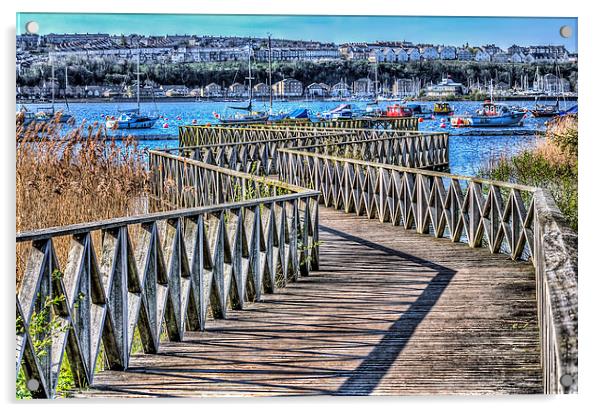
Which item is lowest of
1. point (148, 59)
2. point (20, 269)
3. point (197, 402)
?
point (197, 402)

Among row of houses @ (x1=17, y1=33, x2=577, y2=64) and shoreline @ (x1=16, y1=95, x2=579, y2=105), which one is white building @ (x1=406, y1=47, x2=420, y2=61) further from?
shoreline @ (x1=16, y1=95, x2=579, y2=105)

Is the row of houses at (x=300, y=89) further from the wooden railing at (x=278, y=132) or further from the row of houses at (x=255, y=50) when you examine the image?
the wooden railing at (x=278, y=132)

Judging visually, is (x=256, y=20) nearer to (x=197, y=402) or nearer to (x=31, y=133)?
(x=31, y=133)

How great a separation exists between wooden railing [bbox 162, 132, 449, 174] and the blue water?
1.48 m

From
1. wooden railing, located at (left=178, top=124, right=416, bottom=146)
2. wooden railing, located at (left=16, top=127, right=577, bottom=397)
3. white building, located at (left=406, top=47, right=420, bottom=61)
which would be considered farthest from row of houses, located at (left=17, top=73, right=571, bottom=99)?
wooden railing, located at (left=178, top=124, right=416, bottom=146)

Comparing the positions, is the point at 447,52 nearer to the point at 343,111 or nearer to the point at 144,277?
the point at 144,277

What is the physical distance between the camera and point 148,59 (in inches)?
215

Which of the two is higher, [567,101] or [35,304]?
[567,101]

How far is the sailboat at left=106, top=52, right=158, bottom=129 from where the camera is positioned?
5481mm

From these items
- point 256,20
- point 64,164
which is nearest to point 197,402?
point 256,20

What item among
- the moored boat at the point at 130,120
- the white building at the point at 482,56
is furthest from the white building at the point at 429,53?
the moored boat at the point at 130,120

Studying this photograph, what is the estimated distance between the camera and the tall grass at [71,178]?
208 inches
